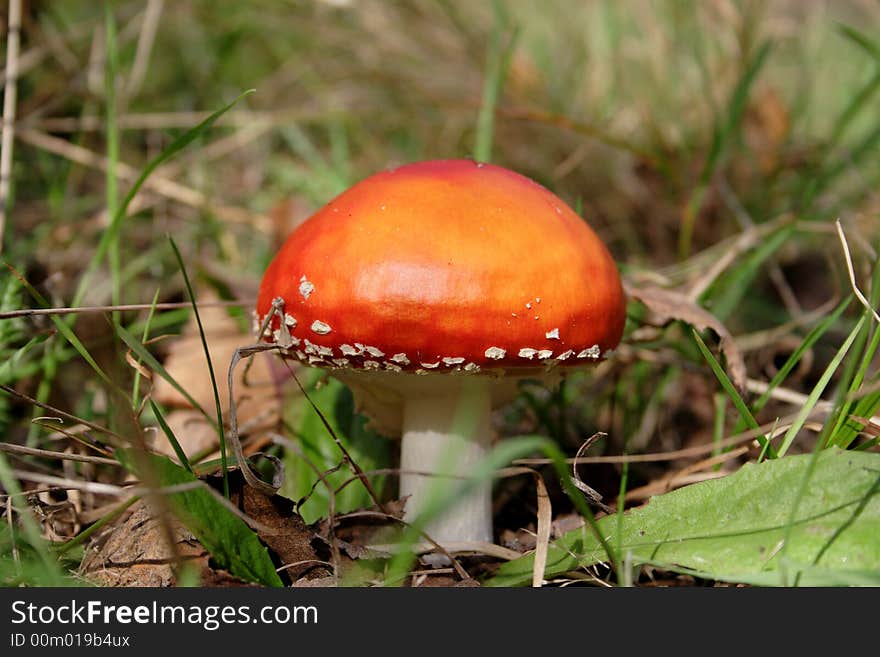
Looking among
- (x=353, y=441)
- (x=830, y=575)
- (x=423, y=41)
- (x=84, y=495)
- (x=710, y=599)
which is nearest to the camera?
(x=830, y=575)

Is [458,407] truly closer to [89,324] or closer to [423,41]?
[89,324]

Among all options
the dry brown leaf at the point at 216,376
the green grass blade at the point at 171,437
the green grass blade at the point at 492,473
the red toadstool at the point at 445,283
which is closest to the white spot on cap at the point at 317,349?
the red toadstool at the point at 445,283

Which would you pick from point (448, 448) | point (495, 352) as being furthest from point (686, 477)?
point (495, 352)

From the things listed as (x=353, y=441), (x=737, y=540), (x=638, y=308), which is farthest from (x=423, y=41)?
(x=737, y=540)

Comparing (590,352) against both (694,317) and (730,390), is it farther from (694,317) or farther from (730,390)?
(694,317)

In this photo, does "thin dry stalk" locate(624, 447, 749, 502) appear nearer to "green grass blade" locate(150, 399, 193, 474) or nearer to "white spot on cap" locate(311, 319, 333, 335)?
"white spot on cap" locate(311, 319, 333, 335)

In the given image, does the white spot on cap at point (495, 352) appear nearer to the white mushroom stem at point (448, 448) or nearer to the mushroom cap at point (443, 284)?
the mushroom cap at point (443, 284)
